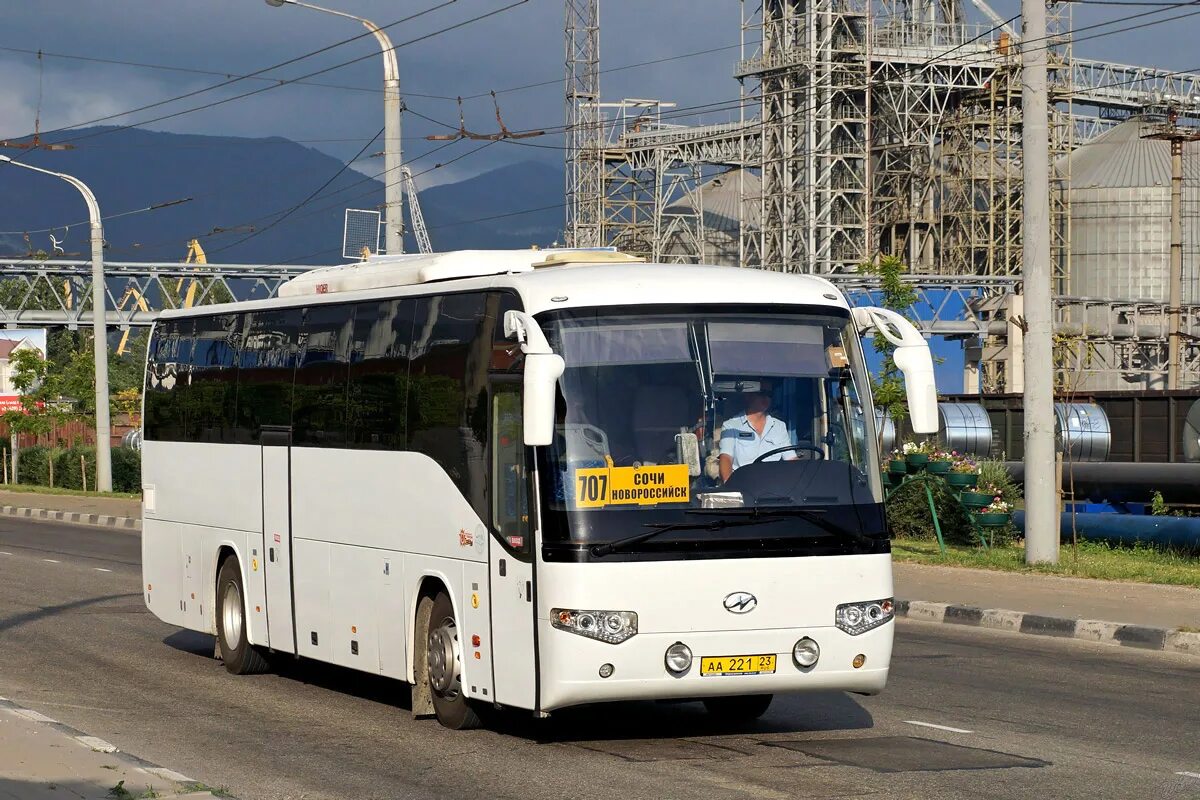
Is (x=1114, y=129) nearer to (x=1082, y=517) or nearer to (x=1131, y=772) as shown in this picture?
(x=1082, y=517)

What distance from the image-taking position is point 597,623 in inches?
368

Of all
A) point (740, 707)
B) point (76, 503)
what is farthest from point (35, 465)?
point (740, 707)

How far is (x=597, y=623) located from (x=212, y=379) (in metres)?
6.35

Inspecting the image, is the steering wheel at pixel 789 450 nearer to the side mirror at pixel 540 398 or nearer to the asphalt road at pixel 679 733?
the side mirror at pixel 540 398

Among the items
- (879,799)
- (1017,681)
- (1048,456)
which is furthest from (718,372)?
(1048,456)

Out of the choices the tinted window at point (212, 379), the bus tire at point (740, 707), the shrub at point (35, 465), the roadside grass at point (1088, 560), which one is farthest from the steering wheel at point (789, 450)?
the shrub at point (35, 465)

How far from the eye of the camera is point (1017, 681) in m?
12.9

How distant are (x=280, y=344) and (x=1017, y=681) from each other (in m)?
6.26

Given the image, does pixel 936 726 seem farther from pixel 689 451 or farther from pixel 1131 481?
pixel 1131 481

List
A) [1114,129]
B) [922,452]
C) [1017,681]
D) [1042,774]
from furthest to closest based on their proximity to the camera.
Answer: [1114,129] → [922,452] → [1017,681] → [1042,774]

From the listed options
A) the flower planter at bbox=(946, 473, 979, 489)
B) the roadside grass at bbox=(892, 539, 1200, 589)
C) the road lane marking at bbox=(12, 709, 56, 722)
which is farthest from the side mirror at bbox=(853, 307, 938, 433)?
the flower planter at bbox=(946, 473, 979, 489)

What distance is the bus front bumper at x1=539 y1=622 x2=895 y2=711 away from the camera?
9.36 m

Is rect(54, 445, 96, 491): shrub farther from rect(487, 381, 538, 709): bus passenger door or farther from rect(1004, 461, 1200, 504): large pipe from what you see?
rect(487, 381, 538, 709): bus passenger door

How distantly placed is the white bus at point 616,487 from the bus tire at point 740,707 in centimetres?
2
